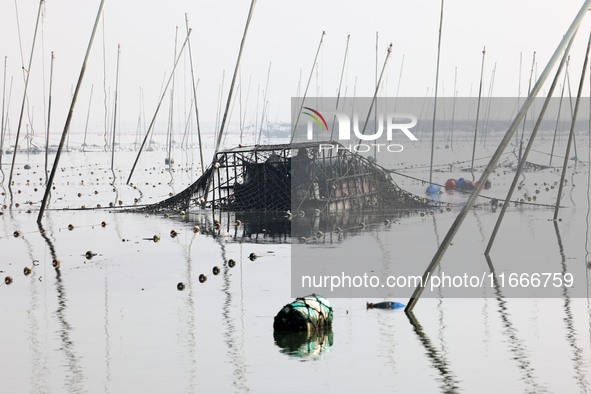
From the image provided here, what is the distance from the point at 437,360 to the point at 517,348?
228cm

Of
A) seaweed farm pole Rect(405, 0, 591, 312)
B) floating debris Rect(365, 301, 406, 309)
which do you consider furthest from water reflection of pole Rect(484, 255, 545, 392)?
floating debris Rect(365, 301, 406, 309)

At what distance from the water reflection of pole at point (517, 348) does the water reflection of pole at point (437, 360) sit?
1.46 m

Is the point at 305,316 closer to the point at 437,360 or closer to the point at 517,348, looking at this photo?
the point at 437,360

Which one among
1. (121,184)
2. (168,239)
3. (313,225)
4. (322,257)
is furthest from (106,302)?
→ (121,184)

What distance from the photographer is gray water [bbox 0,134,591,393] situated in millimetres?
21562

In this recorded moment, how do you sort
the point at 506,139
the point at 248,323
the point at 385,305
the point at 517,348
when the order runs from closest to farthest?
the point at 517,348
the point at 506,139
the point at 248,323
the point at 385,305

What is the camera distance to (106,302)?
30562 millimetres

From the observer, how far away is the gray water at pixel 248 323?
21.6m

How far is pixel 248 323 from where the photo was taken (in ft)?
88.8

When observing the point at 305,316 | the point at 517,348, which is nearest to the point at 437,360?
the point at 517,348

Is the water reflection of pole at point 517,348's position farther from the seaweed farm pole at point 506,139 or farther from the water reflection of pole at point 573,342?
the seaweed farm pole at point 506,139

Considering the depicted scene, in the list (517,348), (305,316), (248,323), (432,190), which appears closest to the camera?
(517,348)

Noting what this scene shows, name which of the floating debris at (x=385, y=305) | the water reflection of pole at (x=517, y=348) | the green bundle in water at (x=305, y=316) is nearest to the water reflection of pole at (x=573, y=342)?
the water reflection of pole at (x=517, y=348)

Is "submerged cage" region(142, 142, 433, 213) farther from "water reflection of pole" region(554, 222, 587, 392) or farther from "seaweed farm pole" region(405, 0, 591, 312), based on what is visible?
"seaweed farm pole" region(405, 0, 591, 312)
